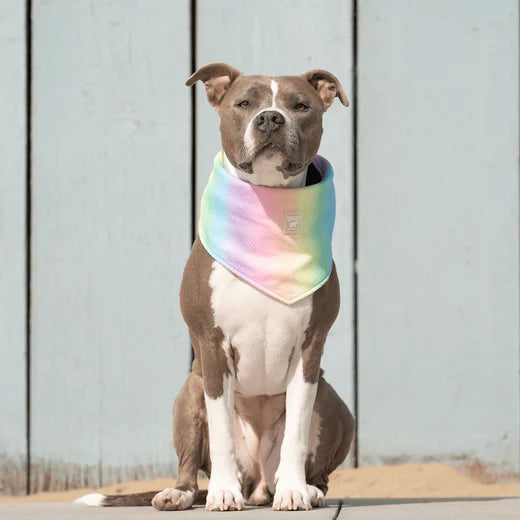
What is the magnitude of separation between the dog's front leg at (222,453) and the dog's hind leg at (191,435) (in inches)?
4.9

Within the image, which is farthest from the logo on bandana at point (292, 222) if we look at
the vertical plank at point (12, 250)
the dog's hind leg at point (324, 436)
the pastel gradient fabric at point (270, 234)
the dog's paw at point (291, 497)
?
the vertical plank at point (12, 250)

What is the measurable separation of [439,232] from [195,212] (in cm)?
114

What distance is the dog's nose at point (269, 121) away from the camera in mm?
3865

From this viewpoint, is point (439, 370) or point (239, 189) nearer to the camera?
point (239, 189)

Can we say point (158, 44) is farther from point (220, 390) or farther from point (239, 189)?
Result: point (220, 390)

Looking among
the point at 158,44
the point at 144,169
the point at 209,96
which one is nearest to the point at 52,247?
the point at 144,169

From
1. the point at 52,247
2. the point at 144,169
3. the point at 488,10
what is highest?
the point at 488,10

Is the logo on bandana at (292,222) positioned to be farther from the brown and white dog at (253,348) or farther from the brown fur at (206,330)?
the brown fur at (206,330)

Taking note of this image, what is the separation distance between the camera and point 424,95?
5.35m

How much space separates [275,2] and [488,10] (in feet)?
3.29

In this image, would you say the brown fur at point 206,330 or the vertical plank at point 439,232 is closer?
the brown fur at point 206,330

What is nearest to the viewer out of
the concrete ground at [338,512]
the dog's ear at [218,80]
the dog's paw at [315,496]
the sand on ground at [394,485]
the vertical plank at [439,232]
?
the concrete ground at [338,512]

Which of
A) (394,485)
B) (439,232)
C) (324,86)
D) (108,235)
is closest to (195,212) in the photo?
(108,235)

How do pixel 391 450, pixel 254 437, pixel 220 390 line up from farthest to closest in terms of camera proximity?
pixel 391 450 < pixel 254 437 < pixel 220 390
